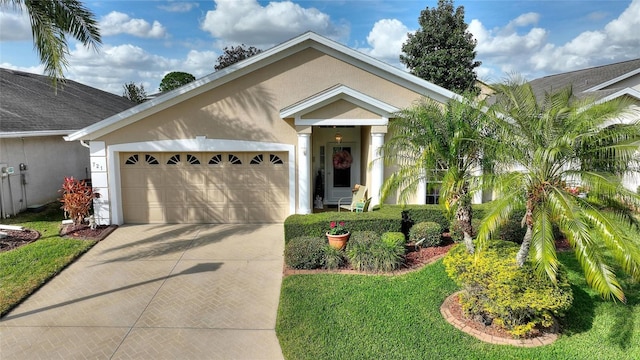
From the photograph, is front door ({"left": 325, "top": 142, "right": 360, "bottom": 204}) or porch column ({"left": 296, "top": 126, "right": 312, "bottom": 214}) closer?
porch column ({"left": 296, "top": 126, "right": 312, "bottom": 214})

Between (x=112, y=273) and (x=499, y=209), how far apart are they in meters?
8.47

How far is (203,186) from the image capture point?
43.0ft

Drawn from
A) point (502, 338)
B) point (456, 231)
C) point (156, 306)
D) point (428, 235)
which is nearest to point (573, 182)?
point (502, 338)

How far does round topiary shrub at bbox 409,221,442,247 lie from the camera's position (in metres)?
10.4

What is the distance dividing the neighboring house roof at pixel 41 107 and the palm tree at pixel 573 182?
1241 cm

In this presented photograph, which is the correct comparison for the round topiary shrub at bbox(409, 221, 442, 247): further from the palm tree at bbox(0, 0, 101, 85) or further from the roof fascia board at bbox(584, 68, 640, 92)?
the roof fascia board at bbox(584, 68, 640, 92)

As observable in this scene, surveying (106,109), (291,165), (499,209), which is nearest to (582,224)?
(499,209)

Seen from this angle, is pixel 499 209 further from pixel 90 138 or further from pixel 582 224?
pixel 90 138

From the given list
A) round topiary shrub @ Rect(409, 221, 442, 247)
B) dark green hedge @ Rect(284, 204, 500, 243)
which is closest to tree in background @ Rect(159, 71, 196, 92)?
dark green hedge @ Rect(284, 204, 500, 243)

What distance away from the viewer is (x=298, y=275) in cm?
872

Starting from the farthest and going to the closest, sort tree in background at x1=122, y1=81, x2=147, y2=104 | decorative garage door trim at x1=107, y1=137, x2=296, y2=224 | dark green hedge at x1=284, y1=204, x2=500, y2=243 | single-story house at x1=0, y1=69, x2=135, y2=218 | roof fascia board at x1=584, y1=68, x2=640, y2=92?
tree in background at x1=122, y1=81, x2=147, y2=104 < roof fascia board at x1=584, y1=68, x2=640, y2=92 < single-story house at x1=0, y1=69, x2=135, y2=218 < decorative garage door trim at x1=107, y1=137, x2=296, y2=224 < dark green hedge at x1=284, y1=204, x2=500, y2=243

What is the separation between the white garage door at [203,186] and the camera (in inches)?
512

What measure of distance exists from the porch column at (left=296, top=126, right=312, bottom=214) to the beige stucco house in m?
0.03

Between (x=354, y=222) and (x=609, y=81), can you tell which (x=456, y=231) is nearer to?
(x=354, y=222)
